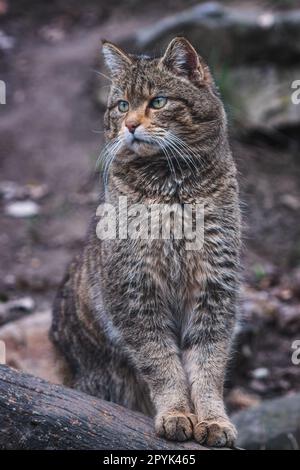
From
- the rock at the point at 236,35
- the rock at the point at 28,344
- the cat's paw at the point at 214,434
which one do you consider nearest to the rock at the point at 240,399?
the rock at the point at 28,344

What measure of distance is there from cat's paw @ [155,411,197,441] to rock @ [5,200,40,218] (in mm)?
4597

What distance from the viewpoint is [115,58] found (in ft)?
13.8

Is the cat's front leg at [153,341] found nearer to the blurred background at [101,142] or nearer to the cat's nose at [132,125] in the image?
the cat's nose at [132,125]

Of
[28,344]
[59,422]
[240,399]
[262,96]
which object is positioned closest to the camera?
[59,422]

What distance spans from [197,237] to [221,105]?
67 centimetres

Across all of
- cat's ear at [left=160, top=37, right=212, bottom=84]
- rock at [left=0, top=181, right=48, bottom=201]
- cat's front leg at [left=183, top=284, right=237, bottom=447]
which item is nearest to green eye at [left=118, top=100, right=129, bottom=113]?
cat's ear at [left=160, top=37, right=212, bottom=84]

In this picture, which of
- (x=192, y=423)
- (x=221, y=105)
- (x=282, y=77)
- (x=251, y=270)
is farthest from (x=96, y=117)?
(x=192, y=423)

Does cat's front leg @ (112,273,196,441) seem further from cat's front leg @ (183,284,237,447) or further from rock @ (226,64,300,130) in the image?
rock @ (226,64,300,130)

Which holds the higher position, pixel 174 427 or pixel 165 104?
pixel 165 104

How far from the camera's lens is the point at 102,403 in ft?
12.1

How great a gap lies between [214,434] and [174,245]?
84cm

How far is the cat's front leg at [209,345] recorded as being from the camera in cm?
396

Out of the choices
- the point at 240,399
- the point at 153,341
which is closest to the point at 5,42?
the point at 240,399

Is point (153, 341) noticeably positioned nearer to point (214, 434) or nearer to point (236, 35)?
point (214, 434)
